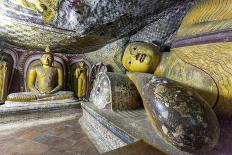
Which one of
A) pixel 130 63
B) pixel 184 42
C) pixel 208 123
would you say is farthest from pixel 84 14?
pixel 208 123

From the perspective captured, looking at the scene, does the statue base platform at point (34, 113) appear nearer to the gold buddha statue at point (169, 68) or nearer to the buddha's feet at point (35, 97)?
the buddha's feet at point (35, 97)

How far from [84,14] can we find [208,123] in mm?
1623

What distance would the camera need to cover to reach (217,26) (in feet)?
3.36

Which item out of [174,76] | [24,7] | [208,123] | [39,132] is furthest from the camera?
[39,132]

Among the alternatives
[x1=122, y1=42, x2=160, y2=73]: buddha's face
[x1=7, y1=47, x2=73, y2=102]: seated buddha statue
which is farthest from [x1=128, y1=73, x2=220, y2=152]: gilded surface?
[x1=7, y1=47, x2=73, y2=102]: seated buddha statue

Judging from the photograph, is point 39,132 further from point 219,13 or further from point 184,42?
point 219,13

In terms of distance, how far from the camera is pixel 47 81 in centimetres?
294

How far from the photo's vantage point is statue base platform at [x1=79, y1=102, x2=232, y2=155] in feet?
2.86

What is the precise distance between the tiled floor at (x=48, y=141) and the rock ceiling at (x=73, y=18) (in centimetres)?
137

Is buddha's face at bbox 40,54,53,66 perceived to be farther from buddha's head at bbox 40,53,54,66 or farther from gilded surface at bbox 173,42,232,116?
gilded surface at bbox 173,42,232,116

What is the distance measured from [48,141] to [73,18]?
1430 mm

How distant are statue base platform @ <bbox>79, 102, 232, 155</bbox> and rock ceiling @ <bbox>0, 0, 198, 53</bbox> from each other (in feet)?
3.68

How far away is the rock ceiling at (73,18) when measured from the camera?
5.37 ft

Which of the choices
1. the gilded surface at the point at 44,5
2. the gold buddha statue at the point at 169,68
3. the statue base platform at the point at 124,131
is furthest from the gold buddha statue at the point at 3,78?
the gold buddha statue at the point at 169,68
